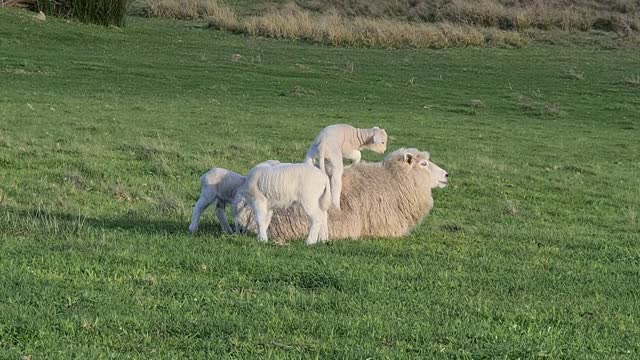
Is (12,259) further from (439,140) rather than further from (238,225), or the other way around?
(439,140)

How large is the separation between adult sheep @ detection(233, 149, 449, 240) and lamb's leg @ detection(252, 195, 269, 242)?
0.46 metres

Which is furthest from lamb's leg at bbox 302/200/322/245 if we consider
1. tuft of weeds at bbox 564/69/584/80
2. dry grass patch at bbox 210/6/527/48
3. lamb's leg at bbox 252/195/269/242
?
dry grass patch at bbox 210/6/527/48

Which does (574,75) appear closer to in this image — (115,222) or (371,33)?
(371,33)

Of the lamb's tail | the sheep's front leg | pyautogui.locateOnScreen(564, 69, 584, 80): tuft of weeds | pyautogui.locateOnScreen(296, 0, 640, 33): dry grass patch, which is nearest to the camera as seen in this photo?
the sheep's front leg

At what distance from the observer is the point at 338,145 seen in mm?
8664

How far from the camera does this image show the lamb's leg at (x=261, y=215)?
322 inches

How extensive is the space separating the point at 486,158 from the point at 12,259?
469 inches

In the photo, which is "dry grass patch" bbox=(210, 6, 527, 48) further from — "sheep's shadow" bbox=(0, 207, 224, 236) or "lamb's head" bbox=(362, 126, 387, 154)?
"lamb's head" bbox=(362, 126, 387, 154)

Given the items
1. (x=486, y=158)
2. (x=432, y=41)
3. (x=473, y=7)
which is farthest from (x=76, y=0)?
(x=486, y=158)

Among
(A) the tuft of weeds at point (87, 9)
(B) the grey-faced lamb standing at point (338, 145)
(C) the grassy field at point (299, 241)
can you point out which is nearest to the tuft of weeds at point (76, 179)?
(C) the grassy field at point (299, 241)

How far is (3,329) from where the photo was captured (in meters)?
5.25

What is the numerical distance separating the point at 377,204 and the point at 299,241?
129 cm

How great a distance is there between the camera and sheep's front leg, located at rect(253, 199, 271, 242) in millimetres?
8195

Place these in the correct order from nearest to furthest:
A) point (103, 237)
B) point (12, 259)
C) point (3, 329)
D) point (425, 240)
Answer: point (3, 329), point (12, 259), point (103, 237), point (425, 240)
